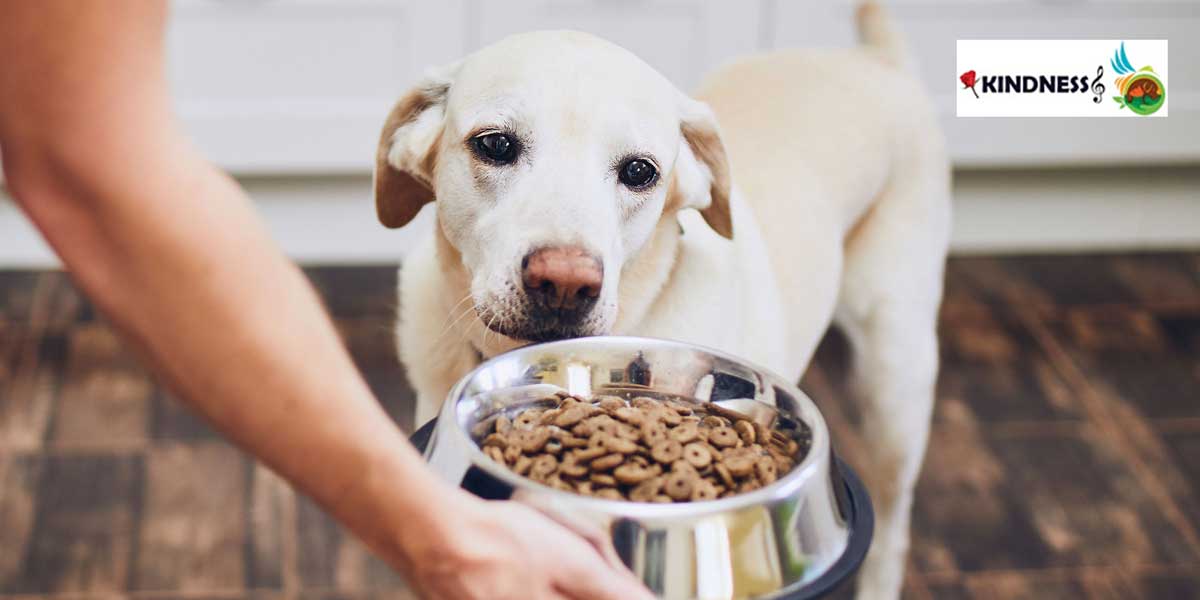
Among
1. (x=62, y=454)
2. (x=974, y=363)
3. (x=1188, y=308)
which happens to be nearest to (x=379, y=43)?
(x=62, y=454)

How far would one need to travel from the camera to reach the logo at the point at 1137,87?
2.78 meters

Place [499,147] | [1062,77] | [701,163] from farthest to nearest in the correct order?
[1062,77]
[701,163]
[499,147]

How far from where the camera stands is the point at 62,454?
2.35 metres

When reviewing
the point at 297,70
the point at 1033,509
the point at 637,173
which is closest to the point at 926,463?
the point at 1033,509

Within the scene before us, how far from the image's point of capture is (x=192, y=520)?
2.21 m

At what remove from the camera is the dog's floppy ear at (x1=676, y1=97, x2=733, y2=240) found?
126 centimetres

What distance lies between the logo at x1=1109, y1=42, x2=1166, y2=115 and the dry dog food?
215 centimetres

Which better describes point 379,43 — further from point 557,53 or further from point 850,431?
point 557,53

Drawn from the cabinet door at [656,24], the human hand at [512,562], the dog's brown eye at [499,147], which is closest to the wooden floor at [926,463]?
the cabinet door at [656,24]

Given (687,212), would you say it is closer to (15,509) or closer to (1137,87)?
(15,509)

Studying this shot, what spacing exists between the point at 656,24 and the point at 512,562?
2.20 meters

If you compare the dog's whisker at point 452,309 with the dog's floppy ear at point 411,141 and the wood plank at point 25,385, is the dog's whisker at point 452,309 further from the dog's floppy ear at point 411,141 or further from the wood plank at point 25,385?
the wood plank at point 25,385

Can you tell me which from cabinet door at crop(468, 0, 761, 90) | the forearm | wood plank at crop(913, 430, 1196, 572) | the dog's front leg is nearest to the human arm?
the forearm

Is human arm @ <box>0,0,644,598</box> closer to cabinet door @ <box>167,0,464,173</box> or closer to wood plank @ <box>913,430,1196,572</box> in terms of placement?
wood plank @ <box>913,430,1196,572</box>
